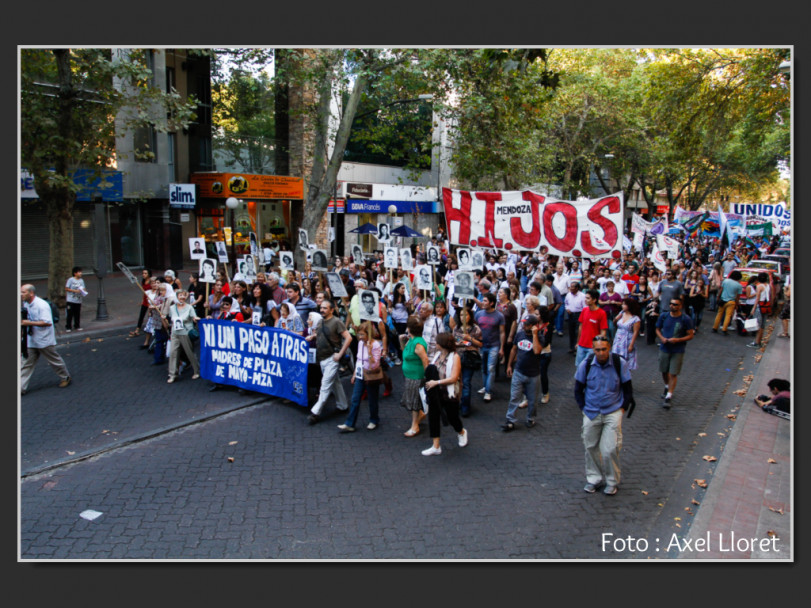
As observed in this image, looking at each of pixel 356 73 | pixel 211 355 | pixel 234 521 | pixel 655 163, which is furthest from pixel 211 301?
pixel 655 163

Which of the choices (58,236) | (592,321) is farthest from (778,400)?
(58,236)

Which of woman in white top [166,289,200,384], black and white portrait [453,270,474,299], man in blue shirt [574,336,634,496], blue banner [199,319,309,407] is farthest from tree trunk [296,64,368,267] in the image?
man in blue shirt [574,336,634,496]

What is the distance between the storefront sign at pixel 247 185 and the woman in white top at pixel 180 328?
52.9 ft

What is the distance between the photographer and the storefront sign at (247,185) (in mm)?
25500

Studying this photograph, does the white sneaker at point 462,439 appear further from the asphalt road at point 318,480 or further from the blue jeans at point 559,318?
the blue jeans at point 559,318

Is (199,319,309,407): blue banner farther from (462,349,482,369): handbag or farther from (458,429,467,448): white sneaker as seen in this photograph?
(458,429,467,448): white sneaker

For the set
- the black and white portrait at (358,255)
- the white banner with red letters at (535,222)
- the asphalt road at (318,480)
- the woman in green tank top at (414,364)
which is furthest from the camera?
the black and white portrait at (358,255)

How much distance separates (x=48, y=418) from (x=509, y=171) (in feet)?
68.0

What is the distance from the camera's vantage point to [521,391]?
8.22 metres

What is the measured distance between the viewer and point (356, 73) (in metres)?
17.1

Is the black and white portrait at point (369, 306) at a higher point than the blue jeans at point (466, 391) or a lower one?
higher

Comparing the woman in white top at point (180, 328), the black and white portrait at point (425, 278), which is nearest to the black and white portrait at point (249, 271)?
the woman in white top at point (180, 328)

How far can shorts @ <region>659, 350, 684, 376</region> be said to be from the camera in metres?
9.57

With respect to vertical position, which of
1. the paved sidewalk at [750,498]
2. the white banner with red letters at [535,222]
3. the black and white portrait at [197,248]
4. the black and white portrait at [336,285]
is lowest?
the paved sidewalk at [750,498]
